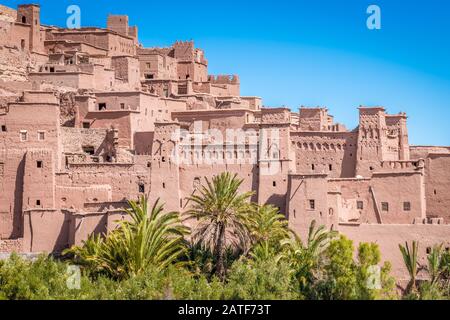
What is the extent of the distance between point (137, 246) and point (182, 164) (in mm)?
6342

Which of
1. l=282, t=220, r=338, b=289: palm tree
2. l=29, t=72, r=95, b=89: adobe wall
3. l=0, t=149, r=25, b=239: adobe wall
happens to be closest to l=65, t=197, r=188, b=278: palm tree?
l=0, t=149, r=25, b=239: adobe wall

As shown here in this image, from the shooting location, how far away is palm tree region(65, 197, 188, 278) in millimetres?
37969

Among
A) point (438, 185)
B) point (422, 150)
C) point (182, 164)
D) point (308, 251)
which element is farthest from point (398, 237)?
point (182, 164)

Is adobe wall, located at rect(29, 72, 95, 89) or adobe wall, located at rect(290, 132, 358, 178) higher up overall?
adobe wall, located at rect(29, 72, 95, 89)

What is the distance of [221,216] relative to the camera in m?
39.4

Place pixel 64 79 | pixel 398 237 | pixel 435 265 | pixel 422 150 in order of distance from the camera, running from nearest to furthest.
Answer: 1. pixel 435 265
2. pixel 398 237
3. pixel 422 150
4. pixel 64 79

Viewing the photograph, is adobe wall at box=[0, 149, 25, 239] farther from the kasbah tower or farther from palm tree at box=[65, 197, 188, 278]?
palm tree at box=[65, 197, 188, 278]

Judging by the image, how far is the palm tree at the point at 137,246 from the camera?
3797 centimetres

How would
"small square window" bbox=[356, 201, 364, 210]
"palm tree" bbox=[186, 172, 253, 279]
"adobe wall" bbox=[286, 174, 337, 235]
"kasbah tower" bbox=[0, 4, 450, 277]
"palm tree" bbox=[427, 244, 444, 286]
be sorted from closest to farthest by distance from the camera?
"palm tree" bbox=[427, 244, 444, 286] → "palm tree" bbox=[186, 172, 253, 279] → "adobe wall" bbox=[286, 174, 337, 235] → "kasbah tower" bbox=[0, 4, 450, 277] → "small square window" bbox=[356, 201, 364, 210]

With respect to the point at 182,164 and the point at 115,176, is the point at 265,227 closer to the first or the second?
the point at 182,164

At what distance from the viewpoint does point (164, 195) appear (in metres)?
42.3

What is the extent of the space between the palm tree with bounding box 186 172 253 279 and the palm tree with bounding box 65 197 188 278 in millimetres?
1002

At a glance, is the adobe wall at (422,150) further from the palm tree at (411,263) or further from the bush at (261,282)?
the bush at (261,282)
